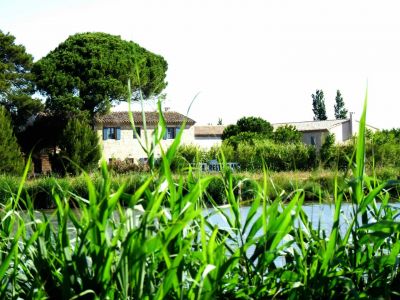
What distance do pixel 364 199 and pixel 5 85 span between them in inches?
1502

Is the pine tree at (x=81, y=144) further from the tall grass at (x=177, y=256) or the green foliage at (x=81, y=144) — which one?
the tall grass at (x=177, y=256)

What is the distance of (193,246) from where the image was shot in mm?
1863

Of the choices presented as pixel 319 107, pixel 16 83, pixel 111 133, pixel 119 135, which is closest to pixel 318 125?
pixel 319 107

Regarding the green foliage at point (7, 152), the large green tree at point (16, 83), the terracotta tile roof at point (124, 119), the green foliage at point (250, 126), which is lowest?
the green foliage at point (7, 152)

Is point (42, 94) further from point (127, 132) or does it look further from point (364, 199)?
point (364, 199)

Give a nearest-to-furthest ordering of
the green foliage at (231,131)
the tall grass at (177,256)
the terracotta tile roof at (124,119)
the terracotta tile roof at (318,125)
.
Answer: the tall grass at (177,256)
the terracotta tile roof at (124,119)
the green foliage at (231,131)
the terracotta tile roof at (318,125)

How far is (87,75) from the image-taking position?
40812mm

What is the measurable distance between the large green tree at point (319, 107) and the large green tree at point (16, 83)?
3372 centimetres

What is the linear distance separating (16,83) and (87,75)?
13.8ft

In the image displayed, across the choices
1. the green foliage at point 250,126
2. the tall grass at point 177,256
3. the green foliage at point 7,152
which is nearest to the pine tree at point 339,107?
the green foliage at point 250,126

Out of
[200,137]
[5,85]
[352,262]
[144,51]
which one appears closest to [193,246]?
[352,262]

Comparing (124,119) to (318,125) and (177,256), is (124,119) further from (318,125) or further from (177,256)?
(177,256)

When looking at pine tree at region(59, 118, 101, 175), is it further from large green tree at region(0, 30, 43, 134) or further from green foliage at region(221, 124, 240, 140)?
green foliage at region(221, 124, 240, 140)

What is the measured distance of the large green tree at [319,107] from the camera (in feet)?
219
